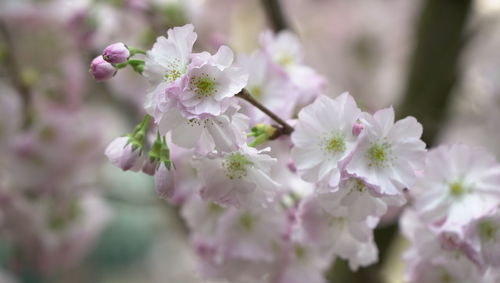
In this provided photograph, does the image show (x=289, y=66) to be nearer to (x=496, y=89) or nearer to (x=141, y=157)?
(x=141, y=157)

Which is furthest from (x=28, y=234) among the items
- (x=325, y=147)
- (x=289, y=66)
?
(x=325, y=147)

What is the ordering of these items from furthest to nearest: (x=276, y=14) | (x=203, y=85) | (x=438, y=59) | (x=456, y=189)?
(x=438, y=59)
(x=276, y=14)
(x=456, y=189)
(x=203, y=85)

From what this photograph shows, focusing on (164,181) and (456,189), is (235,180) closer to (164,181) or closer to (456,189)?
(164,181)

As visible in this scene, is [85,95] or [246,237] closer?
[246,237]

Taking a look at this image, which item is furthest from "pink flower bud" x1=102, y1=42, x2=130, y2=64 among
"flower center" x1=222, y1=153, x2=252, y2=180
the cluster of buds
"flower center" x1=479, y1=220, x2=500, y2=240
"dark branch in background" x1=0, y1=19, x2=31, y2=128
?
"dark branch in background" x1=0, y1=19, x2=31, y2=128

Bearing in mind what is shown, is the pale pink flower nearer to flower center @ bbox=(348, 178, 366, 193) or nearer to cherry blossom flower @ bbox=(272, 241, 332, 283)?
cherry blossom flower @ bbox=(272, 241, 332, 283)

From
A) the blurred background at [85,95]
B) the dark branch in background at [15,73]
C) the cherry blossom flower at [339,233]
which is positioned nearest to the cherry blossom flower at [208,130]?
the cherry blossom flower at [339,233]

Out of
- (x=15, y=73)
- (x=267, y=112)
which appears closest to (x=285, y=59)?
(x=267, y=112)
